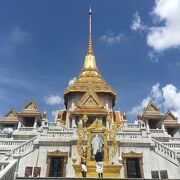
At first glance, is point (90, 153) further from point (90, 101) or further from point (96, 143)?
point (90, 101)

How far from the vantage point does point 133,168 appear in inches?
890

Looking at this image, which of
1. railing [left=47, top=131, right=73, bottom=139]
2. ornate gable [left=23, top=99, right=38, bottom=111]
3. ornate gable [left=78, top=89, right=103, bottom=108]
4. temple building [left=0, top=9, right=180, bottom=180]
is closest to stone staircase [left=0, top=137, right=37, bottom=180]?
temple building [left=0, top=9, right=180, bottom=180]

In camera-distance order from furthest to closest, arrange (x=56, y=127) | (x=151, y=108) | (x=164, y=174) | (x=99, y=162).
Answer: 1. (x=151, y=108)
2. (x=56, y=127)
3. (x=164, y=174)
4. (x=99, y=162)

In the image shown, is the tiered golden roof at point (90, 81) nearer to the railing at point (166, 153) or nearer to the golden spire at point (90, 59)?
the golden spire at point (90, 59)

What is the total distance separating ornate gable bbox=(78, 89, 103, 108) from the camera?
36.2 meters

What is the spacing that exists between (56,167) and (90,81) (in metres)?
22.5

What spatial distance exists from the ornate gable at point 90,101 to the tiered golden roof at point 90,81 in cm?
347

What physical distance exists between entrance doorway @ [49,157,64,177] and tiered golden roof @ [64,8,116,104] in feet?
62.4

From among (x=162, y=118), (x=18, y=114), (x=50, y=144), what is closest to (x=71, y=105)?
(x=18, y=114)

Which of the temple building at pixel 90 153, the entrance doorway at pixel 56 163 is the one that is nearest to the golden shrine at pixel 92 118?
the temple building at pixel 90 153

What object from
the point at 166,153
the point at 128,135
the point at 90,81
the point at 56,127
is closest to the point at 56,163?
the point at 128,135

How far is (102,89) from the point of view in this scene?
4172cm

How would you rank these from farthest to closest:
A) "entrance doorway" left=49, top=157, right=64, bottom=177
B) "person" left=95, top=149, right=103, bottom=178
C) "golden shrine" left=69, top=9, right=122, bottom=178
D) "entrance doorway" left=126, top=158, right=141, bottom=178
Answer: "entrance doorway" left=49, top=157, right=64, bottom=177 → "entrance doorway" left=126, top=158, right=141, bottom=178 → "golden shrine" left=69, top=9, right=122, bottom=178 → "person" left=95, top=149, right=103, bottom=178

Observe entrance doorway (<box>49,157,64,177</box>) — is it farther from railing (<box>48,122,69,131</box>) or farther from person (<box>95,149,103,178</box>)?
railing (<box>48,122,69,131</box>)
